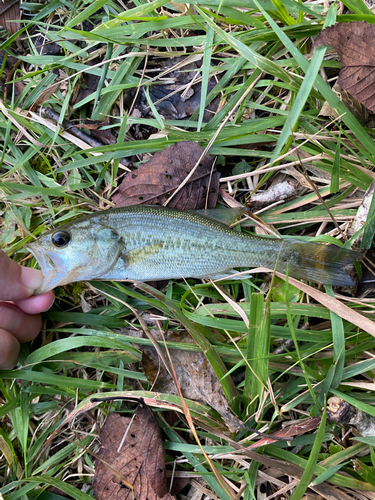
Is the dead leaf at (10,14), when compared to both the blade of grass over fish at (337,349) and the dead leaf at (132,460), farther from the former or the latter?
the blade of grass over fish at (337,349)

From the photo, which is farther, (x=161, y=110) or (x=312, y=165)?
(x=161, y=110)

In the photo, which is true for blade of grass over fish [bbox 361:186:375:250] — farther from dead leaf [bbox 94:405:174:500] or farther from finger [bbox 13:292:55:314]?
finger [bbox 13:292:55:314]

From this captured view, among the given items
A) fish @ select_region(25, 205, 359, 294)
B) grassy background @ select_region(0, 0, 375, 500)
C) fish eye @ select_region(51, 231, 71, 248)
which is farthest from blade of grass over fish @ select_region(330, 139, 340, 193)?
fish eye @ select_region(51, 231, 71, 248)

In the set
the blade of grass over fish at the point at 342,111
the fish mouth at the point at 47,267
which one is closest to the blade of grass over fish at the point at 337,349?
the blade of grass over fish at the point at 342,111

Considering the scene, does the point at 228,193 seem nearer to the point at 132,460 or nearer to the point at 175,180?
the point at 175,180

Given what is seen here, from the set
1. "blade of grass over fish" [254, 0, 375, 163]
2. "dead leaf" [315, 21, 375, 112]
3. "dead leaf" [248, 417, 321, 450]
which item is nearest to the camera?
"dead leaf" [248, 417, 321, 450]

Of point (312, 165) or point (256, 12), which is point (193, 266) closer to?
point (312, 165)

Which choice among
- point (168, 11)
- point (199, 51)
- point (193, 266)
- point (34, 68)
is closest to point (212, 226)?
point (193, 266)
